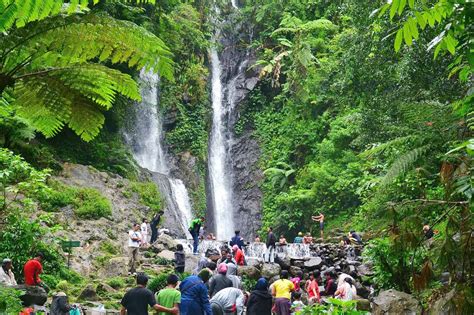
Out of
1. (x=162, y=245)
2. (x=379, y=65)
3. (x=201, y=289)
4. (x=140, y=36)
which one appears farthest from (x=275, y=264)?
(x=140, y=36)

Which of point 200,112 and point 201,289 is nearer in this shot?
point 201,289

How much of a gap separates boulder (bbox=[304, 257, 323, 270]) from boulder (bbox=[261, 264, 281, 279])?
1.12 meters

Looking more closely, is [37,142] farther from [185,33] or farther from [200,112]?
[200,112]

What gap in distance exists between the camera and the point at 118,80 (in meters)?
4.28

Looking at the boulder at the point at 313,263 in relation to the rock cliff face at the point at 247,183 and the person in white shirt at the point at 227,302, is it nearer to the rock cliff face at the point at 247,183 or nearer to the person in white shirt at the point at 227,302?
the person in white shirt at the point at 227,302

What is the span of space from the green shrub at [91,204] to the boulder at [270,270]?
5.72 m

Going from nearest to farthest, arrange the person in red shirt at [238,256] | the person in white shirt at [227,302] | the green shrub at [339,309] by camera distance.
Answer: the green shrub at [339,309] → the person in white shirt at [227,302] → the person in red shirt at [238,256]

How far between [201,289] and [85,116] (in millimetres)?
3359

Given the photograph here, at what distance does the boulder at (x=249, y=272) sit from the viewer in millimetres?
16062

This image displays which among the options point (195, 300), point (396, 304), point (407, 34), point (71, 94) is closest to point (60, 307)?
point (195, 300)

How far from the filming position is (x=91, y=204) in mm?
18812

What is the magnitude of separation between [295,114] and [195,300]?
24.9m

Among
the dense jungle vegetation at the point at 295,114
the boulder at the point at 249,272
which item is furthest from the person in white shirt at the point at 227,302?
the boulder at the point at 249,272

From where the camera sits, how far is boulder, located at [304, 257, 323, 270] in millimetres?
17938
